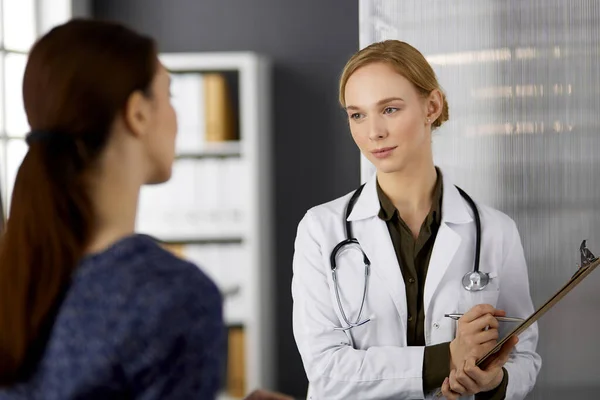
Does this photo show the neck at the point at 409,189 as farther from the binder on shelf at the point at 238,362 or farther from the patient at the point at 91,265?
the binder on shelf at the point at 238,362

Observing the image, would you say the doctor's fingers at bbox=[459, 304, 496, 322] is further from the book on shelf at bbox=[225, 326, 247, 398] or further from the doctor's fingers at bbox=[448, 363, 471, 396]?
the book on shelf at bbox=[225, 326, 247, 398]

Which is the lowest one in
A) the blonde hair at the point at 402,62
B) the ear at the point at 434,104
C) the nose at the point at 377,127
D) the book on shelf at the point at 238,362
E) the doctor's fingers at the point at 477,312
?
the book on shelf at the point at 238,362

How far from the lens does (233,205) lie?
3.11 meters

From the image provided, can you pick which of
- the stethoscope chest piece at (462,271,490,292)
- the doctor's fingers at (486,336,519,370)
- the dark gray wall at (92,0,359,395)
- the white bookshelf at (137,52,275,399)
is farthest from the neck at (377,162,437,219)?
the dark gray wall at (92,0,359,395)

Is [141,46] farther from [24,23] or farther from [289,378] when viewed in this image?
[289,378]

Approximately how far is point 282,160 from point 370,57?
6.33ft

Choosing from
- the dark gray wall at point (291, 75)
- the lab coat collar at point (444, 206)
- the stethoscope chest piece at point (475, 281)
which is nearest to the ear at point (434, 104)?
the lab coat collar at point (444, 206)

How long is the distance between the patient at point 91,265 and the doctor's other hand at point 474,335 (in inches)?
27.6

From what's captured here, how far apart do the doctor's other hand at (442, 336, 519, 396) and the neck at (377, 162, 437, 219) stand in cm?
28

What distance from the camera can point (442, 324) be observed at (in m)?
1.38

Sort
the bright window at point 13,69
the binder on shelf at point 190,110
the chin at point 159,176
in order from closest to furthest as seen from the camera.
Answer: the chin at point 159,176, the bright window at point 13,69, the binder on shelf at point 190,110

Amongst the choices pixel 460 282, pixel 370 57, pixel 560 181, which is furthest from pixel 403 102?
pixel 560 181

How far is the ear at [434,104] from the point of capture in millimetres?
1429

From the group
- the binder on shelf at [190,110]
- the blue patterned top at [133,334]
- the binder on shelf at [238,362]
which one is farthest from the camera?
the binder on shelf at [238,362]
